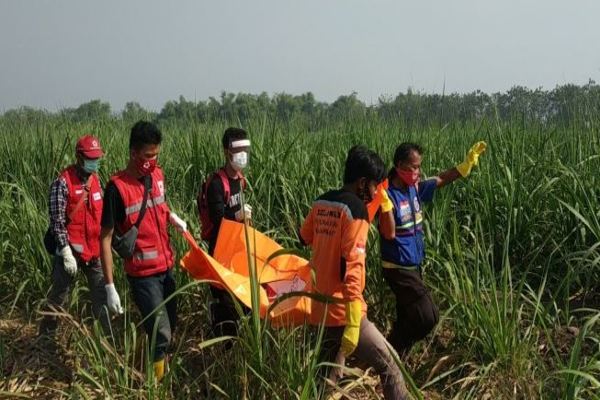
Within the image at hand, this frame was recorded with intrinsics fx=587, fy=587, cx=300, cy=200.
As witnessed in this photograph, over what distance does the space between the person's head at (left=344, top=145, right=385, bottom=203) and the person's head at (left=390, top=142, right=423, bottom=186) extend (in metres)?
0.52

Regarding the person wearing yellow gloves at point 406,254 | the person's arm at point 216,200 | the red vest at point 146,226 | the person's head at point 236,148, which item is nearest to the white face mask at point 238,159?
the person's head at point 236,148

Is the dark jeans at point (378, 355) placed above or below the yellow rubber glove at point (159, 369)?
above

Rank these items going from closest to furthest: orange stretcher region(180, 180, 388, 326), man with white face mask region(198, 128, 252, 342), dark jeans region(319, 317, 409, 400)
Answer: dark jeans region(319, 317, 409, 400), orange stretcher region(180, 180, 388, 326), man with white face mask region(198, 128, 252, 342)

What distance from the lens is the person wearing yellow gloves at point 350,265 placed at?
249cm

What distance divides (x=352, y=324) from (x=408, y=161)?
39.6 inches

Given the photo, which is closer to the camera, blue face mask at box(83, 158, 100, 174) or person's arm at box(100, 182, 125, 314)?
person's arm at box(100, 182, 125, 314)

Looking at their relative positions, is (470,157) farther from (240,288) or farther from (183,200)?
(183,200)

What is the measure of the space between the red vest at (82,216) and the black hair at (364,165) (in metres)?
1.75

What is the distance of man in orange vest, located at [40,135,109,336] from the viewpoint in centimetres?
339

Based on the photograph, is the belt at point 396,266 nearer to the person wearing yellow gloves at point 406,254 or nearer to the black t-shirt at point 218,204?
the person wearing yellow gloves at point 406,254

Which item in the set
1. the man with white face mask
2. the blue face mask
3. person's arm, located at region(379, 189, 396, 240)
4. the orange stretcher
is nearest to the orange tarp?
the orange stretcher

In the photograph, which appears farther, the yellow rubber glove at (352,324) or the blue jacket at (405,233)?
the blue jacket at (405,233)

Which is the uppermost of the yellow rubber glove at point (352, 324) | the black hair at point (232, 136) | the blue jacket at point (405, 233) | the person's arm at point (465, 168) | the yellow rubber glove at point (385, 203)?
the black hair at point (232, 136)

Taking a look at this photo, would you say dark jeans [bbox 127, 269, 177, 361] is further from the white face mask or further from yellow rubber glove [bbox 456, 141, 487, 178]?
yellow rubber glove [bbox 456, 141, 487, 178]
